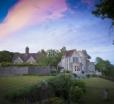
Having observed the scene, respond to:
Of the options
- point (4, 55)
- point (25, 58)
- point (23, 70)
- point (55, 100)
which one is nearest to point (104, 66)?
point (55, 100)

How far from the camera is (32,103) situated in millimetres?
→ 6062

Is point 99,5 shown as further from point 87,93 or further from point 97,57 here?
point 87,93

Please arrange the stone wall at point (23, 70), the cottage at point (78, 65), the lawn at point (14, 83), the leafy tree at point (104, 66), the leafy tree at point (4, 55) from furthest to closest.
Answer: the cottage at point (78, 65) → the leafy tree at point (104, 66) → the leafy tree at point (4, 55) → the stone wall at point (23, 70) → the lawn at point (14, 83)

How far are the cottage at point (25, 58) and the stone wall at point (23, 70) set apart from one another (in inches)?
11.6

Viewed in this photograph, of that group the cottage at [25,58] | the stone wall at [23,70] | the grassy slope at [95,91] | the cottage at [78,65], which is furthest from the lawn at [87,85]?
the cottage at [25,58]

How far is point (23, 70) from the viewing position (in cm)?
663

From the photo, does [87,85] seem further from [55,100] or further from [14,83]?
[14,83]

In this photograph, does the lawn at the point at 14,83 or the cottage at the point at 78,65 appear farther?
the cottage at the point at 78,65

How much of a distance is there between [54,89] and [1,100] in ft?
4.34

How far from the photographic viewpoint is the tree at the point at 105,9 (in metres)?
5.71

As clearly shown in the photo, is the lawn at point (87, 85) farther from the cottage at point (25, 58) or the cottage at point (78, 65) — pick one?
the cottage at point (25, 58)

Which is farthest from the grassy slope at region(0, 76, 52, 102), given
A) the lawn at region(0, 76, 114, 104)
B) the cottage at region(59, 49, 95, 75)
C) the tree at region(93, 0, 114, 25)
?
the tree at region(93, 0, 114, 25)

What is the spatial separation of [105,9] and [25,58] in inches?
124

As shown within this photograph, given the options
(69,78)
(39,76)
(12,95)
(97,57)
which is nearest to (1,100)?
(12,95)
